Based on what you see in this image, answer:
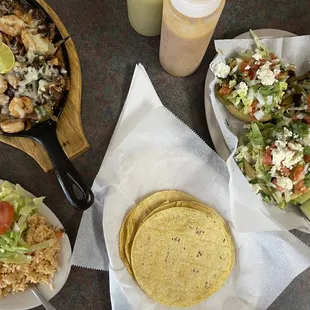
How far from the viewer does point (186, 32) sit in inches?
67.4

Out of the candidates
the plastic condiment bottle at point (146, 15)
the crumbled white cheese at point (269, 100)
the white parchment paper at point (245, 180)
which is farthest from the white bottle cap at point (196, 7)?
the crumbled white cheese at point (269, 100)

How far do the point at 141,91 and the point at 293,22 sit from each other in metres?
0.72

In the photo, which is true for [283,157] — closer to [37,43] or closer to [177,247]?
[177,247]

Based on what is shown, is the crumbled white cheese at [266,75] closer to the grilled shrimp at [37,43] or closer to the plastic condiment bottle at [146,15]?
the plastic condiment bottle at [146,15]

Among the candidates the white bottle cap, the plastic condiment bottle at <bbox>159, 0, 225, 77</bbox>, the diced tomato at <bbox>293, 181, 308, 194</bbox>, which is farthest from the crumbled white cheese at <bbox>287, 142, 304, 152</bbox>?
the white bottle cap

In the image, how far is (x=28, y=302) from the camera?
1.87 metres

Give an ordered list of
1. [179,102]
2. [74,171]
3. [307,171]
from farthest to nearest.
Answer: [179,102], [307,171], [74,171]

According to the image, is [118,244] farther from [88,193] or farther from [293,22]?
[293,22]

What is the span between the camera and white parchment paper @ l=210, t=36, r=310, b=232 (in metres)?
1.89

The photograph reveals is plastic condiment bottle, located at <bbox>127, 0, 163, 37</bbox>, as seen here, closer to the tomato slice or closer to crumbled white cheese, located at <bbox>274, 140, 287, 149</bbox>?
crumbled white cheese, located at <bbox>274, 140, 287, 149</bbox>

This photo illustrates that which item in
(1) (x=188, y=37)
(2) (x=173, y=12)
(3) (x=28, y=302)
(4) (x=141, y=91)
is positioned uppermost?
(2) (x=173, y=12)

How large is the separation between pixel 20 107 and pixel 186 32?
62 cm

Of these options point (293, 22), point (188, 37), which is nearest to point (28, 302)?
point (188, 37)

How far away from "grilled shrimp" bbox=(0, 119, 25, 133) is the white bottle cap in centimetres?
65
